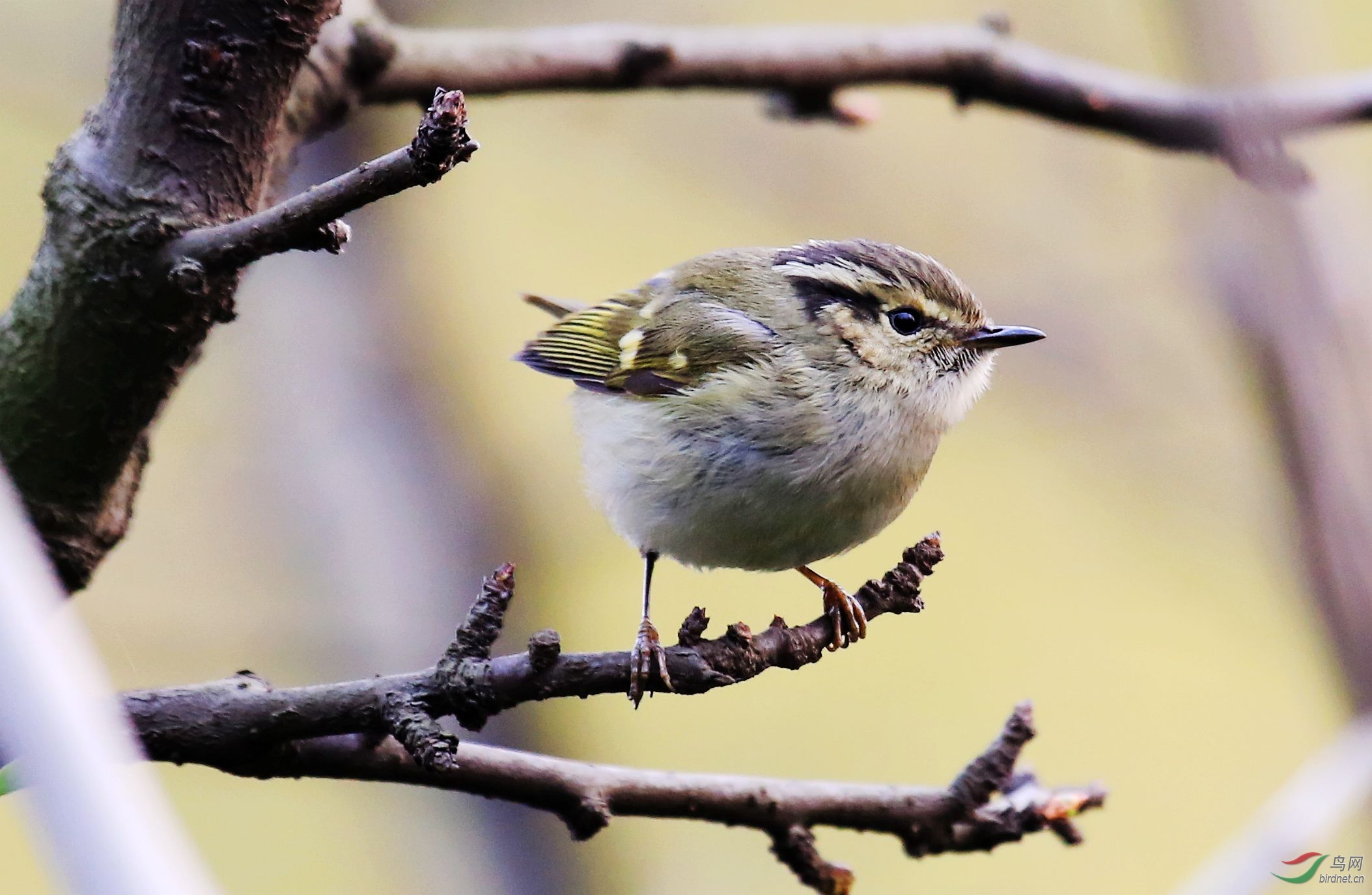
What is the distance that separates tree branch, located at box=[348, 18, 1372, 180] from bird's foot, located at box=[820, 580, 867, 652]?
45.9 inches

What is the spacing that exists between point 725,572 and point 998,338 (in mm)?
2544

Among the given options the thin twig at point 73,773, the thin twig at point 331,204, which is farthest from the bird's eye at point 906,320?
the thin twig at point 73,773

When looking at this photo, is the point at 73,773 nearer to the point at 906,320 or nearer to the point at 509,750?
the point at 509,750

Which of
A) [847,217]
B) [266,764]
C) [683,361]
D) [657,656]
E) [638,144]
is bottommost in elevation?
[266,764]

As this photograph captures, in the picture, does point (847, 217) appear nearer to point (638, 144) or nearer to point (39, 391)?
point (638, 144)

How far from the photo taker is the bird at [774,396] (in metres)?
2.41

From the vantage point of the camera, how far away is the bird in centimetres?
241

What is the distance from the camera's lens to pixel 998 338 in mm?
2689

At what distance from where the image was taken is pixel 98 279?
1673mm

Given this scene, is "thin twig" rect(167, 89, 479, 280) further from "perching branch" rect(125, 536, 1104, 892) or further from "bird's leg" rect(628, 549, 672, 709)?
"bird's leg" rect(628, 549, 672, 709)

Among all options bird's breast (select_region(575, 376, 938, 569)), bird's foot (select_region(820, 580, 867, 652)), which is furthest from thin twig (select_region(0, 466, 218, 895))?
bird's breast (select_region(575, 376, 938, 569))

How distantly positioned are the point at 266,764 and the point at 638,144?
382cm

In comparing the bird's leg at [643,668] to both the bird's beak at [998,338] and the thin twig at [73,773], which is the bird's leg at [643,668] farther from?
the bird's beak at [998,338]

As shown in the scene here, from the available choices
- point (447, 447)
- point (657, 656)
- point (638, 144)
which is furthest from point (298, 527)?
point (657, 656)
